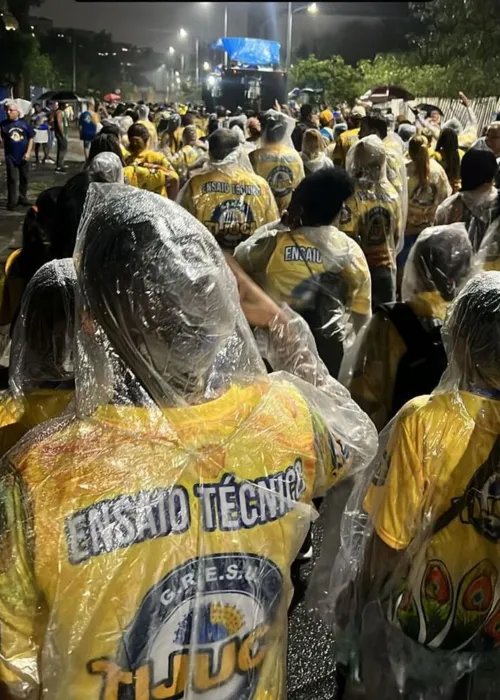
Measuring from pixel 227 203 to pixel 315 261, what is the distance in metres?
1.76

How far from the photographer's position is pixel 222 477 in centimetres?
119

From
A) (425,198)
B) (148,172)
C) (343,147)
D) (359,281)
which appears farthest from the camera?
(343,147)

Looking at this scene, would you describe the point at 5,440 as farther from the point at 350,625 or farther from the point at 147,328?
the point at 350,625

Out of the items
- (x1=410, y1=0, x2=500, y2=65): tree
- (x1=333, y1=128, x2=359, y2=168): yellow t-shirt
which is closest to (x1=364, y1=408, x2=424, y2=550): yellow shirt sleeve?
(x1=333, y1=128, x2=359, y2=168): yellow t-shirt

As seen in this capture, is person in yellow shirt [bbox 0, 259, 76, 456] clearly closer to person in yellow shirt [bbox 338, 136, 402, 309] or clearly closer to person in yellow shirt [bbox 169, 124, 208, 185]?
person in yellow shirt [bbox 338, 136, 402, 309]

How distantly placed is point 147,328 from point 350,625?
3.76 feet

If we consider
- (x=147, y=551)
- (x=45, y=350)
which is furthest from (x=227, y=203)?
(x=147, y=551)

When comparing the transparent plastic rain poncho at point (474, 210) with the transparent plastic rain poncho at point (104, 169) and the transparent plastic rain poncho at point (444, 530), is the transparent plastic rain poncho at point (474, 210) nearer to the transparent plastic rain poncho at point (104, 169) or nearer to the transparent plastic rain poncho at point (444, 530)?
the transparent plastic rain poncho at point (104, 169)

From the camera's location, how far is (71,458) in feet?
3.66

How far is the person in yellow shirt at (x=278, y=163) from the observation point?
6395 mm

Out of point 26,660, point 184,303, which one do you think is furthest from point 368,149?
point 26,660

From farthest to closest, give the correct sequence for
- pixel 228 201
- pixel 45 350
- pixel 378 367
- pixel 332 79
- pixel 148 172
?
pixel 332 79
pixel 148 172
pixel 228 201
pixel 378 367
pixel 45 350

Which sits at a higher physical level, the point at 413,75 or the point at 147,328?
the point at 413,75

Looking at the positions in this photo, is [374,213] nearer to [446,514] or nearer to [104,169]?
[104,169]
